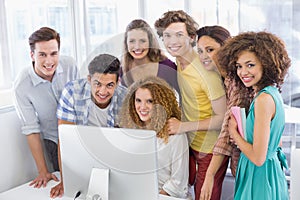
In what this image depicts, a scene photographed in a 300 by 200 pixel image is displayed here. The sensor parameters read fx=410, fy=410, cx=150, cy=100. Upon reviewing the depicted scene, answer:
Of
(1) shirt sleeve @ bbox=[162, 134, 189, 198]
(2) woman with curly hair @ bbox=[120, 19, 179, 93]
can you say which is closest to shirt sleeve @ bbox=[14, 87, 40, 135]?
(2) woman with curly hair @ bbox=[120, 19, 179, 93]

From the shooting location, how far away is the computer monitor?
1391mm

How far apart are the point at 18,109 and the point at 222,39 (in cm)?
116

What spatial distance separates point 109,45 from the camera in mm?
2293

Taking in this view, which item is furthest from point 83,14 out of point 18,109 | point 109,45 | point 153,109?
Result: point 153,109

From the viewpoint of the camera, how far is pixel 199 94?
1.92 meters

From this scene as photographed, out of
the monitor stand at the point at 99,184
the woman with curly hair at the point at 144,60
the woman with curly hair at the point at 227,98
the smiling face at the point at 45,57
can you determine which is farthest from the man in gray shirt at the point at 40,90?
the woman with curly hair at the point at 227,98

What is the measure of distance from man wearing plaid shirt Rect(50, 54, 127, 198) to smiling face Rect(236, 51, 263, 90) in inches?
22.5

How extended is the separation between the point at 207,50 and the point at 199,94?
21 centimetres

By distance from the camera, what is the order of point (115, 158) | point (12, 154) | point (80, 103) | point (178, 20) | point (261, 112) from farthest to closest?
point (12, 154) → point (80, 103) → point (178, 20) → point (261, 112) → point (115, 158)

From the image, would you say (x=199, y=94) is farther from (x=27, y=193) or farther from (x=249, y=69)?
(x=27, y=193)

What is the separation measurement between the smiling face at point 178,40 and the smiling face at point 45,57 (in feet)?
2.17

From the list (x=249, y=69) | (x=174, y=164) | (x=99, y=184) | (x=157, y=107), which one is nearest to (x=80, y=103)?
(x=157, y=107)

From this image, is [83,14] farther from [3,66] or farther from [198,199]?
[198,199]

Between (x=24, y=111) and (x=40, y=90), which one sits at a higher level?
(x=40, y=90)
